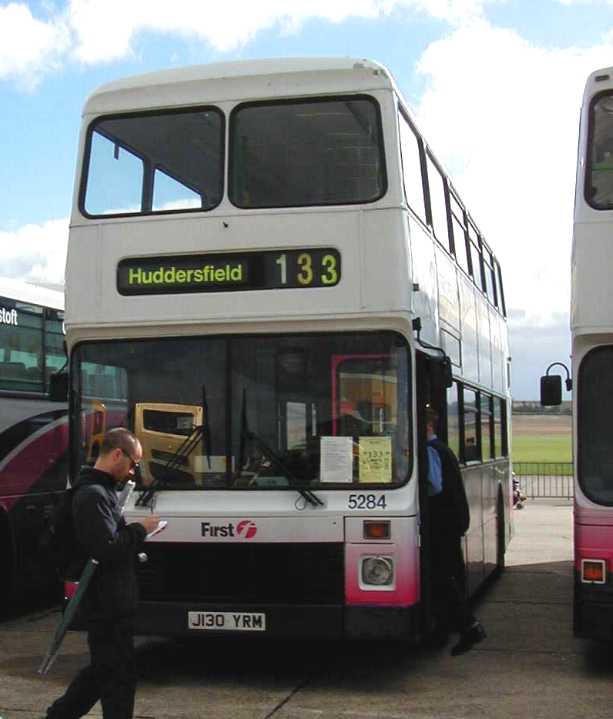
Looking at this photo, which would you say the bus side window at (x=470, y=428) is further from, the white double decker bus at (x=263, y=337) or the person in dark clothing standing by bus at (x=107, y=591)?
the person in dark clothing standing by bus at (x=107, y=591)

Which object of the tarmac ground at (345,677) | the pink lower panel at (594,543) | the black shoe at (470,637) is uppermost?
the pink lower panel at (594,543)

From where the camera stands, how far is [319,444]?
8953mm

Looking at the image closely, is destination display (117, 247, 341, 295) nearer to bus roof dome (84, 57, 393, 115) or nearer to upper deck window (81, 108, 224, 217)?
upper deck window (81, 108, 224, 217)

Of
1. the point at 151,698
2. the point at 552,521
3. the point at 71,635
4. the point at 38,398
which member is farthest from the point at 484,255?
the point at 552,521

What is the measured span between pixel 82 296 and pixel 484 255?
7726 mm

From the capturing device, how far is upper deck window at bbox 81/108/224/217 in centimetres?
961

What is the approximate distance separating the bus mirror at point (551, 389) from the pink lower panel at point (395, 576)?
3.46 metres

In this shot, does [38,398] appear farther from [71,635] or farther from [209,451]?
[209,451]

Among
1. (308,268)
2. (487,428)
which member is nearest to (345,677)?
(308,268)

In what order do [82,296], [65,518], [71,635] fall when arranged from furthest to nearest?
1. [71,635]
2. [82,296]
3. [65,518]

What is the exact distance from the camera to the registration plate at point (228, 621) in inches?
349

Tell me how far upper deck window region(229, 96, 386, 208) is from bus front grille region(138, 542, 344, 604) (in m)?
2.52

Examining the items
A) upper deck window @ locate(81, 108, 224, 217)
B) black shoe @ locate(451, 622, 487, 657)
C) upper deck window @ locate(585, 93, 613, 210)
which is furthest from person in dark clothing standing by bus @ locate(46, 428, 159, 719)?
upper deck window @ locate(585, 93, 613, 210)

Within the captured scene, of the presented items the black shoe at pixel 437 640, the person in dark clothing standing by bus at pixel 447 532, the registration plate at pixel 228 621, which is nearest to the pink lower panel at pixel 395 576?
the registration plate at pixel 228 621
